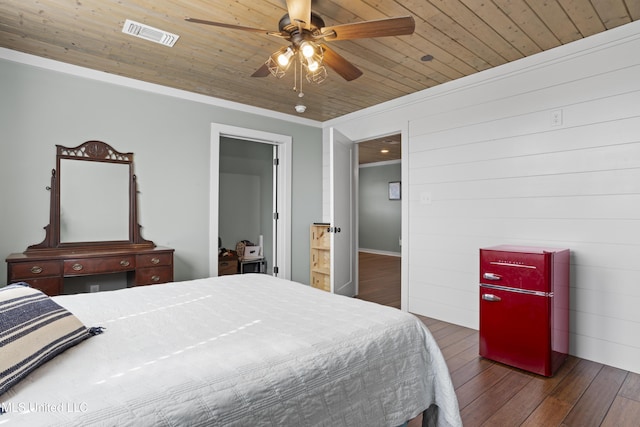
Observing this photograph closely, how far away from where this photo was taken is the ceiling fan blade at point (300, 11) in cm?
179

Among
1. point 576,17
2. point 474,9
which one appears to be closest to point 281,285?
point 474,9

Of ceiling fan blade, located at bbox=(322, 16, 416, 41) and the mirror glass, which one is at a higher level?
ceiling fan blade, located at bbox=(322, 16, 416, 41)

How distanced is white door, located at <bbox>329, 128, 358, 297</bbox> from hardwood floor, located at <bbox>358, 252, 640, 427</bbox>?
1.54 m

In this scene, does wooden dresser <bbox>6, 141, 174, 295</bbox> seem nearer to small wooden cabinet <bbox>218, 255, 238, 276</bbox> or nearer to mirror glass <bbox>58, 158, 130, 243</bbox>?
mirror glass <bbox>58, 158, 130, 243</bbox>

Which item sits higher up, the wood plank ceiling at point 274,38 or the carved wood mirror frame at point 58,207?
the wood plank ceiling at point 274,38

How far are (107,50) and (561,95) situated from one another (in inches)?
150

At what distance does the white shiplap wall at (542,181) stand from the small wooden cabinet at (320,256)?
3.78ft

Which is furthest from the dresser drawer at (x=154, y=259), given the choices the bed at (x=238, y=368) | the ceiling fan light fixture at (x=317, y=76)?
A: the ceiling fan light fixture at (x=317, y=76)

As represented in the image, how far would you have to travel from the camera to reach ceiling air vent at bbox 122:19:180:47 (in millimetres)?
2469

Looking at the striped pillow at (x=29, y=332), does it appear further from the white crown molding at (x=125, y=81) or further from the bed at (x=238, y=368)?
the white crown molding at (x=125, y=81)

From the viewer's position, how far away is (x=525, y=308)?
8.02 ft

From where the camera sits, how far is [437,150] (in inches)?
145

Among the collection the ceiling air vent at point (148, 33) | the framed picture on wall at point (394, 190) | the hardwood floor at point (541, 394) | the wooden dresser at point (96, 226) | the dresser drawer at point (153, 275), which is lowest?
the hardwood floor at point (541, 394)

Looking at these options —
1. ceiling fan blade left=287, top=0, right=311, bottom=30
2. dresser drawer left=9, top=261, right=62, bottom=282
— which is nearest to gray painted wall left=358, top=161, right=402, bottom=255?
ceiling fan blade left=287, top=0, right=311, bottom=30
